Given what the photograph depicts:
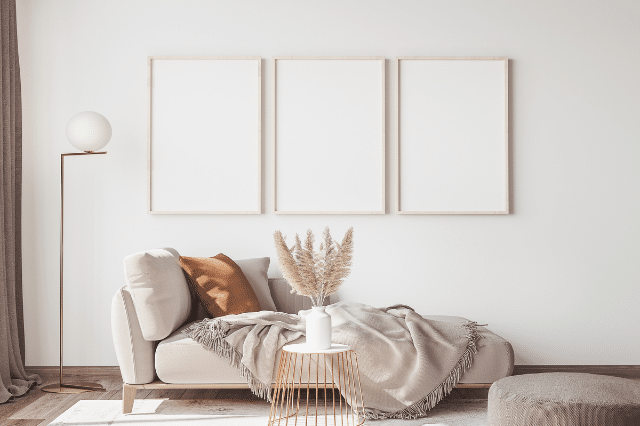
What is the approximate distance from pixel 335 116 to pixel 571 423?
102 inches

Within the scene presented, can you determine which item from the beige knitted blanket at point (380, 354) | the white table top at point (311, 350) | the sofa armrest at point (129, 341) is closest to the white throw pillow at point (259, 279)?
the beige knitted blanket at point (380, 354)

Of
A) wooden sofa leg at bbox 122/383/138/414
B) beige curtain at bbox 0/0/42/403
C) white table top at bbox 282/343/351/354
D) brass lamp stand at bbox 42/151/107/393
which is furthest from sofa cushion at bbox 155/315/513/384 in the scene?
beige curtain at bbox 0/0/42/403

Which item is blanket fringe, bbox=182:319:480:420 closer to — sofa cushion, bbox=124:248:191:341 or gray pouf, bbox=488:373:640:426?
sofa cushion, bbox=124:248:191:341

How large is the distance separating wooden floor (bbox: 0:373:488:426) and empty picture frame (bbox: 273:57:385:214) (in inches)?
50.2

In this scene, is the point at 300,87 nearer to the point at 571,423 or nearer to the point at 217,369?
the point at 217,369

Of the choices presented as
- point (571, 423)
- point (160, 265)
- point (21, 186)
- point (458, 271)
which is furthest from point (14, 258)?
point (571, 423)

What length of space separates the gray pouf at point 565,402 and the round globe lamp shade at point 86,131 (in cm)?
269

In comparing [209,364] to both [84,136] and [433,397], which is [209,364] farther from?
[84,136]

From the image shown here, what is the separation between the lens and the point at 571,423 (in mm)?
1993

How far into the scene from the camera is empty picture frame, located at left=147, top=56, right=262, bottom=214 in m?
4.06

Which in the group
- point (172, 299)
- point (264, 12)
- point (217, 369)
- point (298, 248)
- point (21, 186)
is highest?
point (264, 12)

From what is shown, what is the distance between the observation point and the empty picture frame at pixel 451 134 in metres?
4.05

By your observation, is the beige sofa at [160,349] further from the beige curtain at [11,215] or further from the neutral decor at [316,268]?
the beige curtain at [11,215]

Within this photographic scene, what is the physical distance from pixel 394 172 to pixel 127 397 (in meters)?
2.17
